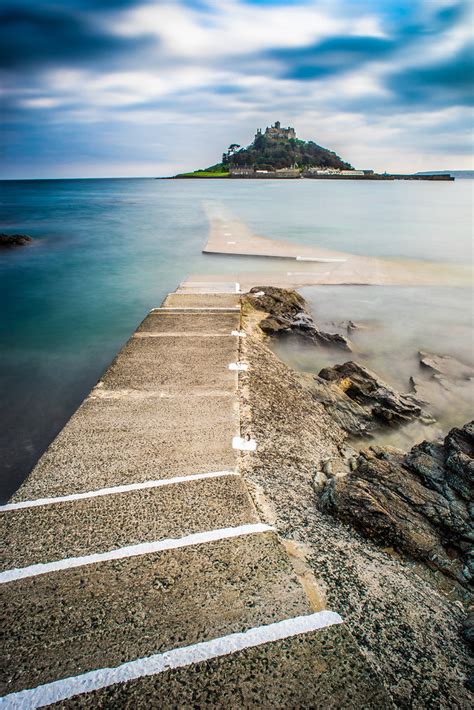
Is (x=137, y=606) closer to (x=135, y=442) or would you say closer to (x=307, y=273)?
(x=135, y=442)

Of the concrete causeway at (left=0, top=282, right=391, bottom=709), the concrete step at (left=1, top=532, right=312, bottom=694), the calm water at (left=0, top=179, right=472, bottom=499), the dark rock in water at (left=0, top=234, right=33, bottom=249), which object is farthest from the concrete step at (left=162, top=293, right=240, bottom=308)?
the dark rock in water at (left=0, top=234, right=33, bottom=249)

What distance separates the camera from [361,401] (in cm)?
600

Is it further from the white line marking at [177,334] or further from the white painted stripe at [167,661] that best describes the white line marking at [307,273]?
the white painted stripe at [167,661]

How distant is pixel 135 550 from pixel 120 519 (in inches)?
12.9

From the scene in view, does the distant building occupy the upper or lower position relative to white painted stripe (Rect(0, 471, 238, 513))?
upper

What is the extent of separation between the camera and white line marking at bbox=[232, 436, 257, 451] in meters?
3.69

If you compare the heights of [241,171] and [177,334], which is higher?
[241,171]

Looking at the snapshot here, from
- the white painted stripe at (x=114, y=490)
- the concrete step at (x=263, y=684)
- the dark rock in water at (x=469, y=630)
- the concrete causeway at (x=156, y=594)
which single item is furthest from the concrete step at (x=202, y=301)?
the concrete step at (x=263, y=684)

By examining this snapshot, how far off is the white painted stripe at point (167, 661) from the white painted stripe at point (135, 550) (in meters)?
0.63

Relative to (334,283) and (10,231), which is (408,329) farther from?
(10,231)

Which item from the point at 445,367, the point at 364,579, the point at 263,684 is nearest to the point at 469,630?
the point at 364,579

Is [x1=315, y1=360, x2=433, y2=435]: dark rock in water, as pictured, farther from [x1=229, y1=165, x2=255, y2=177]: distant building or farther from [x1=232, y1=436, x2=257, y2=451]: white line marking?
[x1=229, y1=165, x2=255, y2=177]: distant building

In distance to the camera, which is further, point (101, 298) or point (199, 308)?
point (101, 298)

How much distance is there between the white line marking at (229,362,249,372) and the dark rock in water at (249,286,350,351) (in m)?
3.12
